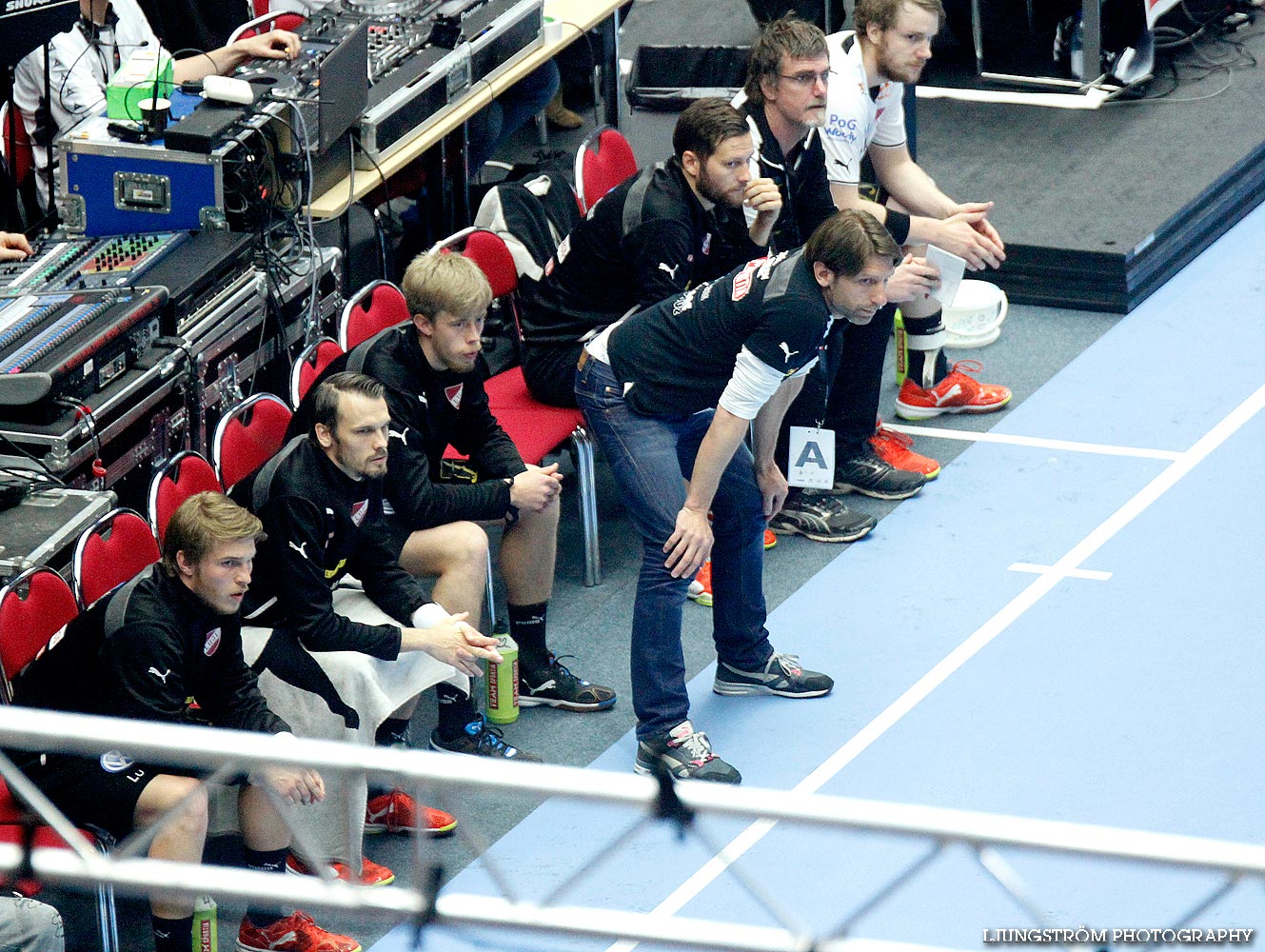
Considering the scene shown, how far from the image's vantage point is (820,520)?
606 cm

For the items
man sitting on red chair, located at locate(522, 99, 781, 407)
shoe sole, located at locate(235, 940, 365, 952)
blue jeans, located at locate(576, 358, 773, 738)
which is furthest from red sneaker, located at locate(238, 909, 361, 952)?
man sitting on red chair, located at locate(522, 99, 781, 407)

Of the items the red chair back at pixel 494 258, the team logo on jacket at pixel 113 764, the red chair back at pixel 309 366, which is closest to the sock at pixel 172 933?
the team logo on jacket at pixel 113 764

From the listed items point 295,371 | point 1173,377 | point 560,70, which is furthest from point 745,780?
point 560,70

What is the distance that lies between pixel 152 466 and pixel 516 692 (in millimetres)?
1158

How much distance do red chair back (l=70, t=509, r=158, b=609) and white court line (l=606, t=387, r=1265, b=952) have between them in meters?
1.42

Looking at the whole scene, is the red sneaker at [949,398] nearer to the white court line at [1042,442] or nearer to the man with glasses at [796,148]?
the white court line at [1042,442]

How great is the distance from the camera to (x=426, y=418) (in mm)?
5059

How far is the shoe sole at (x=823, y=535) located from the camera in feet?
19.8

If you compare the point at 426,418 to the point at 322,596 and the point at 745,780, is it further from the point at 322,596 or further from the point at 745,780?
the point at 745,780

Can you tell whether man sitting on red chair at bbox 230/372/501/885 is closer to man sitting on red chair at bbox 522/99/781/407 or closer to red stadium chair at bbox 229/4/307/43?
man sitting on red chair at bbox 522/99/781/407

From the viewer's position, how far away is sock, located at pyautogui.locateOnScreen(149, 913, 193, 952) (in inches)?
163

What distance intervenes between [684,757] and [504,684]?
1.81 feet

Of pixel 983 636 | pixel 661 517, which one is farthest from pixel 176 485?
pixel 983 636

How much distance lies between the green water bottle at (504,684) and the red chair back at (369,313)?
3.18 ft
